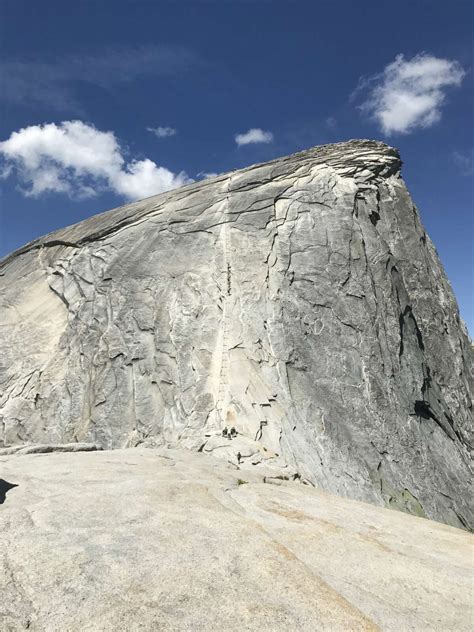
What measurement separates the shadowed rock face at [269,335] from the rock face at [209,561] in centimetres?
492

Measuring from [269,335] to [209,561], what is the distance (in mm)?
11095

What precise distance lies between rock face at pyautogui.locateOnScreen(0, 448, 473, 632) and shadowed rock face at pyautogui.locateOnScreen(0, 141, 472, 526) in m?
4.92

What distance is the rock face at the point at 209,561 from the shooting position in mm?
3904

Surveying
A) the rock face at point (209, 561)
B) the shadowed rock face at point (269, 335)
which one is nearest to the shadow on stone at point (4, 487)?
the rock face at point (209, 561)

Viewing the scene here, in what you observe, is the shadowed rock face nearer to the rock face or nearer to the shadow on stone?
the rock face

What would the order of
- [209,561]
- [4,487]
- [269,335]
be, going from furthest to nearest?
1. [269,335]
2. [4,487]
3. [209,561]

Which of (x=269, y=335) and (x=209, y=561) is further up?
(x=269, y=335)

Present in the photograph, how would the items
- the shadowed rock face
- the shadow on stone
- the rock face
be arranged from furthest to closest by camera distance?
1. the shadowed rock face
2. the shadow on stone
3. the rock face

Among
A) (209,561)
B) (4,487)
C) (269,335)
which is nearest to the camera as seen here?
(209,561)

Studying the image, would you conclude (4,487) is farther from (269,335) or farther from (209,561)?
(269,335)

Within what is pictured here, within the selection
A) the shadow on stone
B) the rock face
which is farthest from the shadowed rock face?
the shadow on stone

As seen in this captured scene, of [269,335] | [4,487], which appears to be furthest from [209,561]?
[269,335]

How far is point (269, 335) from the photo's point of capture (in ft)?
51.5

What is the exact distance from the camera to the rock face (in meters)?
3.90
